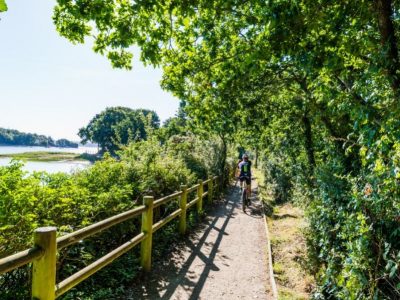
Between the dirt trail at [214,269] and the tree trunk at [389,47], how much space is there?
3.97 meters

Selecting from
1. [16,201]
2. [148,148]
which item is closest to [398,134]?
[16,201]

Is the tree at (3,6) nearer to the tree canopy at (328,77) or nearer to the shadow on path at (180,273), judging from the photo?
the tree canopy at (328,77)

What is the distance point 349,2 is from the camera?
162 inches

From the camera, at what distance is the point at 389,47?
321 cm

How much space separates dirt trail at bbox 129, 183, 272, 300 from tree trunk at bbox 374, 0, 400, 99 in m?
3.97

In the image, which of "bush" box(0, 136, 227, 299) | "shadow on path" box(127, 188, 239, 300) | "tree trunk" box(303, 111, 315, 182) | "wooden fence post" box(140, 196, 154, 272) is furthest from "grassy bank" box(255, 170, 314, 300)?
"bush" box(0, 136, 227, 299)

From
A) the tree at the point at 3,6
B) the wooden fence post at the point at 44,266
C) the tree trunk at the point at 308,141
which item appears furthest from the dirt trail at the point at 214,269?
the tree at the point at 3,6

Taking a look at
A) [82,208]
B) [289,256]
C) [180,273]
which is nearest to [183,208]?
[180,273]

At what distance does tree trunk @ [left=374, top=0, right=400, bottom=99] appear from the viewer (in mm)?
3225

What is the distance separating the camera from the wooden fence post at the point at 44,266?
8.91 ft

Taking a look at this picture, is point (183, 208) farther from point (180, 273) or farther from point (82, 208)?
point (82, 208)

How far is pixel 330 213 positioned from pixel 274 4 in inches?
124

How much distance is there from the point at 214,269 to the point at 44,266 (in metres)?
4.19

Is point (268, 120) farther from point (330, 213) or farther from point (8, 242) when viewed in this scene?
point (8, 242)
